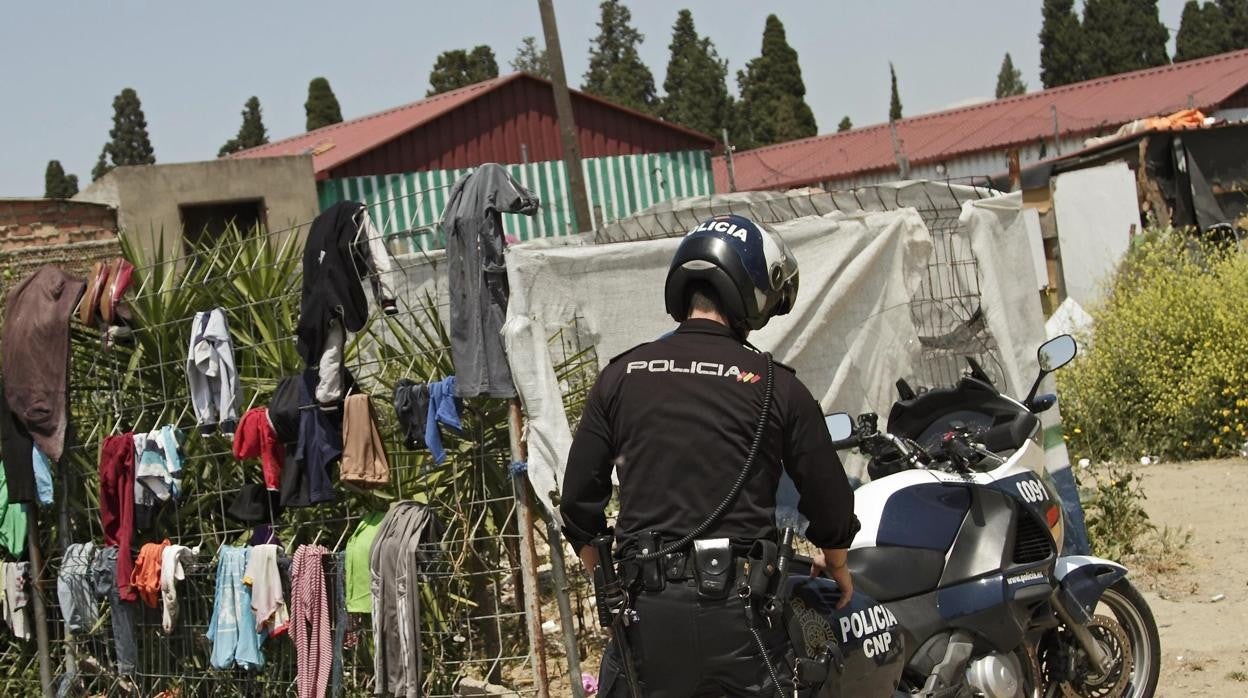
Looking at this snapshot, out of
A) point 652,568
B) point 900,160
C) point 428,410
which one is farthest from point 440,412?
point 900,160

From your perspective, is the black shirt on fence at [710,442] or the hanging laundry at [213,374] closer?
the black shirt on fence at [710,442]

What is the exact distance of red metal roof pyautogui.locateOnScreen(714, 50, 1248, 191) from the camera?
28.5m

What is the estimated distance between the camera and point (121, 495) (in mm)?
6941

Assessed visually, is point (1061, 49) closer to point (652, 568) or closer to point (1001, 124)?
point (1001, 124)

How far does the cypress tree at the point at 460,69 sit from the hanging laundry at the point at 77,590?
4351 cm

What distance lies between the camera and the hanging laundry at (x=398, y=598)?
5.78m

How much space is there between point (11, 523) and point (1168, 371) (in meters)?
8.26

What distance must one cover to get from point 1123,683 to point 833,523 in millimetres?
1993

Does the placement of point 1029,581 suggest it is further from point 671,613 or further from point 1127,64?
point 1127,64

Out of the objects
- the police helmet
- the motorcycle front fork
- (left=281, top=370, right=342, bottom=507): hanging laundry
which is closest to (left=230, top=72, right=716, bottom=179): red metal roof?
(left=281, top=370, right=342, bottom=507): hanging laundry

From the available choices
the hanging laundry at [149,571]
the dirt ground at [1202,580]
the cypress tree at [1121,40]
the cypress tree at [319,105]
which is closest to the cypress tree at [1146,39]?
the cypress tree at [1121,40]

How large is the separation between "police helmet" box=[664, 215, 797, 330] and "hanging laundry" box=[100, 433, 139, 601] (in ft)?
13.8

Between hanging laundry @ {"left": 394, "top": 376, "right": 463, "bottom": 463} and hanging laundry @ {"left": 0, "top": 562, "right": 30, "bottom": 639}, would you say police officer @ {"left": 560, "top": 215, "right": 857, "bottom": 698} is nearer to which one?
hanging laundry @ {"left": 394, "top": 376, "right": 463, "bottom": 463}

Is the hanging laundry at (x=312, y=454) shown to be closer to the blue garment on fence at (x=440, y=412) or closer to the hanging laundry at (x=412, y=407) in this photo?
the hanging laundry at (x=412, y=407)
